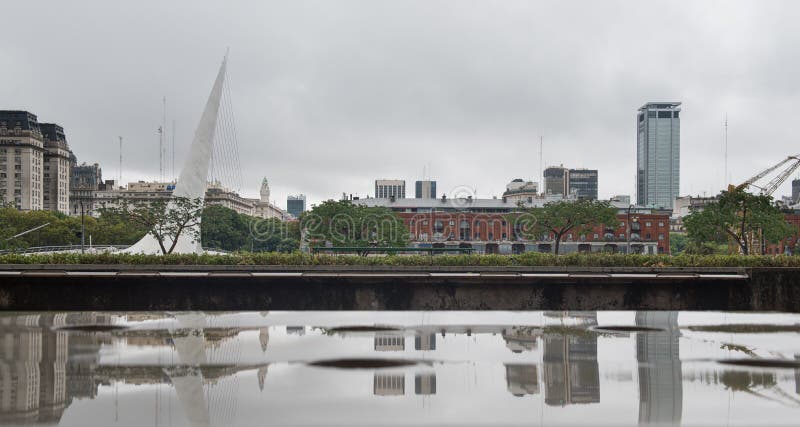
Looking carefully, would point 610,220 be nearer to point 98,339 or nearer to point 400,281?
point 400,281

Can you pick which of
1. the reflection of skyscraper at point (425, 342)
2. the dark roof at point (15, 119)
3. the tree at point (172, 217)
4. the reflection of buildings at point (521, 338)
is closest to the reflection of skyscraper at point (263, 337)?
the reflection of skyscraper at point (425, 342)

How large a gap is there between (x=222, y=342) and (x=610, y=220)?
222ft

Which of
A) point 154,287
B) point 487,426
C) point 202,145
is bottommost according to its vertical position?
point 487,426

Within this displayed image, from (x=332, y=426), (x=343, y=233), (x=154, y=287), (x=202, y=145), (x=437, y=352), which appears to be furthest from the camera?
(x=343, y=233)

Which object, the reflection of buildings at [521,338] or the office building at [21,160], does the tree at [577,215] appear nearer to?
the reflection of buildings at [521,338]

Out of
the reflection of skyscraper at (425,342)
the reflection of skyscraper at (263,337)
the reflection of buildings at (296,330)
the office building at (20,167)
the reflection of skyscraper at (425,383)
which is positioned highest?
the office building at (20,167)

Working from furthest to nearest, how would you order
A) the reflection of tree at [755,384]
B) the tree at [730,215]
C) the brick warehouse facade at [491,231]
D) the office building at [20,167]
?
the office building at [20,167]
the brick warehouse facade at [491,231]
the tree at [730,215]
the reflection of tree at [755,384]

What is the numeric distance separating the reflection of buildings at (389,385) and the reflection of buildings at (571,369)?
2950 millimetres

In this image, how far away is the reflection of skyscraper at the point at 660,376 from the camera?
13.5 metres

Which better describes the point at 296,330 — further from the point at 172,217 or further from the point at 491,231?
the point at 491,231

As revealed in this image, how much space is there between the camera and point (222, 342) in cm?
2052

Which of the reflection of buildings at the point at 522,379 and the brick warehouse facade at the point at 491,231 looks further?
the brick warehouse facade at the point at 491,231

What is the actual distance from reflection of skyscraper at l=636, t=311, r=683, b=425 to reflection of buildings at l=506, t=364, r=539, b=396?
2.15m

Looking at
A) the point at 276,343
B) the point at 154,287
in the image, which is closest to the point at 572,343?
the point at 276,343
